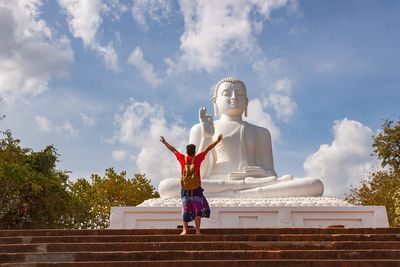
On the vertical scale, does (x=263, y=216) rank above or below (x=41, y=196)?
below

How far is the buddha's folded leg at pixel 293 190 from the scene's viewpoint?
1264 cm

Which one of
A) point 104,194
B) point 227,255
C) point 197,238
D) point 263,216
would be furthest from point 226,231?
point 104,194

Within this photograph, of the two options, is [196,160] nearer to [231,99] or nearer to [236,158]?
[236,158]

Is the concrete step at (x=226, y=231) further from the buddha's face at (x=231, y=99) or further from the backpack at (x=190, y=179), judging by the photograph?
the buddha's face at (x=231, y=99)

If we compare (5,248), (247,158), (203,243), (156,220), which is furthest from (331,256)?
(247,158)

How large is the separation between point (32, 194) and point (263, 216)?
13.2 m

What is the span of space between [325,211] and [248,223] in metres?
1.79

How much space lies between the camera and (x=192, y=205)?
25.2 ft

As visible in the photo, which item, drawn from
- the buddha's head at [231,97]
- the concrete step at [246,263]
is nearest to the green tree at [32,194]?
the buddha's head at [231,97]

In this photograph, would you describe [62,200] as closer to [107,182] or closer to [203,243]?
[107,182]

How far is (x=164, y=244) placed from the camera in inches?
283

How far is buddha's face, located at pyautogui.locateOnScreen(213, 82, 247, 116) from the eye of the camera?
1548cm

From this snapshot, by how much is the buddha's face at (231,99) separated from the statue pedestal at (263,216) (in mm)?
4441

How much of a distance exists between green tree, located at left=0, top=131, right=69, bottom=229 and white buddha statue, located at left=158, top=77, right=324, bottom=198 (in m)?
8.94
